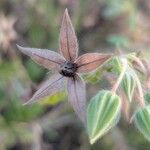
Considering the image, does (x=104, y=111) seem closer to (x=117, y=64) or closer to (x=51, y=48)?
(x=117, y=64)

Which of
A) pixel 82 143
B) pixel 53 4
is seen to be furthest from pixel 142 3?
pixel 82 143

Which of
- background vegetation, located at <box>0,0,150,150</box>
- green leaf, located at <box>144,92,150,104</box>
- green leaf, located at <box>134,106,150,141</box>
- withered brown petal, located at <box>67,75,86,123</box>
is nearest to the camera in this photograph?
withered brown petal, located at <box>67,75,86,123</box>

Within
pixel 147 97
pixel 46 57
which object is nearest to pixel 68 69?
pixel 46 57

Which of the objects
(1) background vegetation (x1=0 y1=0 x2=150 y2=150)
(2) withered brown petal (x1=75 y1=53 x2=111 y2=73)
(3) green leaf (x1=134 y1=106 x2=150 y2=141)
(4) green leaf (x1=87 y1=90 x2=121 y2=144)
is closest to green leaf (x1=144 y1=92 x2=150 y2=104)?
(3) green leaf (x1=134 y1=106 x2=150 y2=141)

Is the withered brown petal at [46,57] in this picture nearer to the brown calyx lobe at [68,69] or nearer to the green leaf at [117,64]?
the brown calyx lobe at [68,69]

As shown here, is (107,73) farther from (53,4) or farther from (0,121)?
(53,4)

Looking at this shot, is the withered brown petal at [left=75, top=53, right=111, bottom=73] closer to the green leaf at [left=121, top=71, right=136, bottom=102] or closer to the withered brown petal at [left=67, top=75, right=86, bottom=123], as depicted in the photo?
the withered brown petal at [left=67, top=75, right=86, bottom=123]
